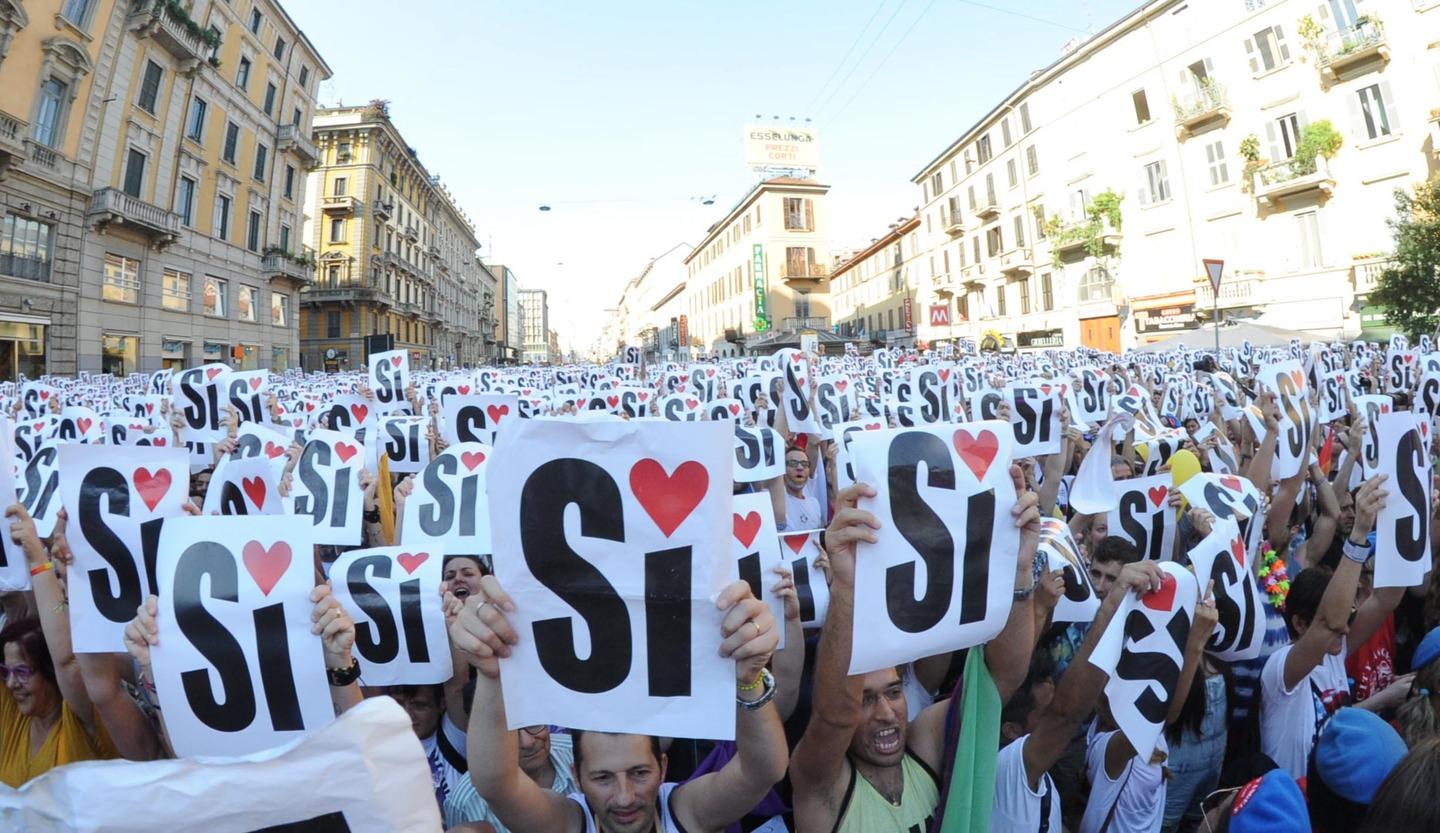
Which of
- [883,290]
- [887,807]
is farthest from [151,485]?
[883,290]

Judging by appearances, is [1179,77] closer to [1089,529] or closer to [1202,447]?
[1202,447]

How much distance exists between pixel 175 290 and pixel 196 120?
7.62 m

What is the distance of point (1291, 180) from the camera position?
27188 millimetres

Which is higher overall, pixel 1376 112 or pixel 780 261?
pixel 780 261

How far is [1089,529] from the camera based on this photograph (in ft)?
16.3

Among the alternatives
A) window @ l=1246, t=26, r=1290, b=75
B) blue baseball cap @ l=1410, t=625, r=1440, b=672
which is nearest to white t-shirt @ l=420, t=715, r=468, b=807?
blue baseball cap @ l=1410, t=625, r=1440, b=672

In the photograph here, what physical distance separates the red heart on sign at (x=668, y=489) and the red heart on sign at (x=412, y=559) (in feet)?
5.90

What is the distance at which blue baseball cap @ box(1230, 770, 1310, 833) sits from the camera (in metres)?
1.79

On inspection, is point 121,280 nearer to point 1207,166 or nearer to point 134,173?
point 134,173

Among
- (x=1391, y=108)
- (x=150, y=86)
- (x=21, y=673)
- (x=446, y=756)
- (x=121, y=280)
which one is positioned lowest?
(x=446, y=756)

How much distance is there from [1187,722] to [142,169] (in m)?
37.5

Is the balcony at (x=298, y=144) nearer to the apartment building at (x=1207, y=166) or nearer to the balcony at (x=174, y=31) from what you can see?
the balcony at (x=174, y=31)

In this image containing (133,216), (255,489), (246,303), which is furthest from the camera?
(246,303)

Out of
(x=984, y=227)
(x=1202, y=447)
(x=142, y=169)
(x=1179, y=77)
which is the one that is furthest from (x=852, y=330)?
(x=1202, y=447)
